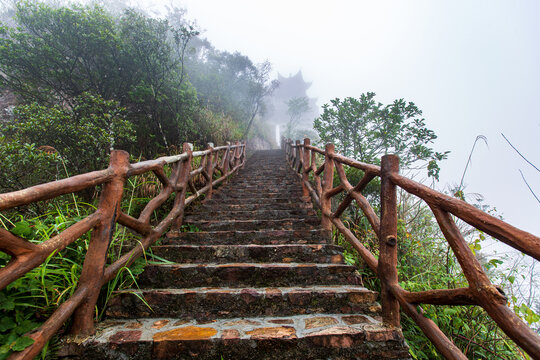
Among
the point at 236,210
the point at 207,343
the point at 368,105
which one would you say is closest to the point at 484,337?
the point at 207,343

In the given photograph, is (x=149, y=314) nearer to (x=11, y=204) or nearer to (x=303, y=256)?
(x=11, y=204)

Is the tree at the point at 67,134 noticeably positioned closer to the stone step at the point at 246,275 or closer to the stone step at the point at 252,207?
the stone step at the point at 252,207

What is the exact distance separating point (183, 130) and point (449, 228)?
730 centimetres

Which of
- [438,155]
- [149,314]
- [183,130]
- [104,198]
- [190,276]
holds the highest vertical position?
[183,130]

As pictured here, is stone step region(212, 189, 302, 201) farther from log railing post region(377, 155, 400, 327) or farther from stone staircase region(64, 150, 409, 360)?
log railing post region(377, 155, 400, 327)

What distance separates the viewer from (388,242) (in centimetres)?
153

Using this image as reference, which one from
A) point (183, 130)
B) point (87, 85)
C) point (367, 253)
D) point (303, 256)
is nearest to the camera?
point (367, 253)

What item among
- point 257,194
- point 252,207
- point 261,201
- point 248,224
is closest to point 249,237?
point 248,224

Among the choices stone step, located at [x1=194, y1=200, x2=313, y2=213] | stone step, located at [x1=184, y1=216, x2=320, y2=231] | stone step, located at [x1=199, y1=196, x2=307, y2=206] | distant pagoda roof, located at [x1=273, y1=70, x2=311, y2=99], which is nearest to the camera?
stone step, located at [x1=184, y1=216, x2=320, y2=231]

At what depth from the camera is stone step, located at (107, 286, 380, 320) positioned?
160cm

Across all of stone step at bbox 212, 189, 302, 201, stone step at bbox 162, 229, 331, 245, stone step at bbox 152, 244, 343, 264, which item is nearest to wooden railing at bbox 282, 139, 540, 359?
stone step at bbox 152, 244, 343, 264

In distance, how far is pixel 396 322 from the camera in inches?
57.7

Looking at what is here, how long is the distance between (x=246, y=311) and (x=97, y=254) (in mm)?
1039

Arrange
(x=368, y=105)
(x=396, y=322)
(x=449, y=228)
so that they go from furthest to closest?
(x=368, y=105)
(x=396, y=322)
(x=449, y=228)
